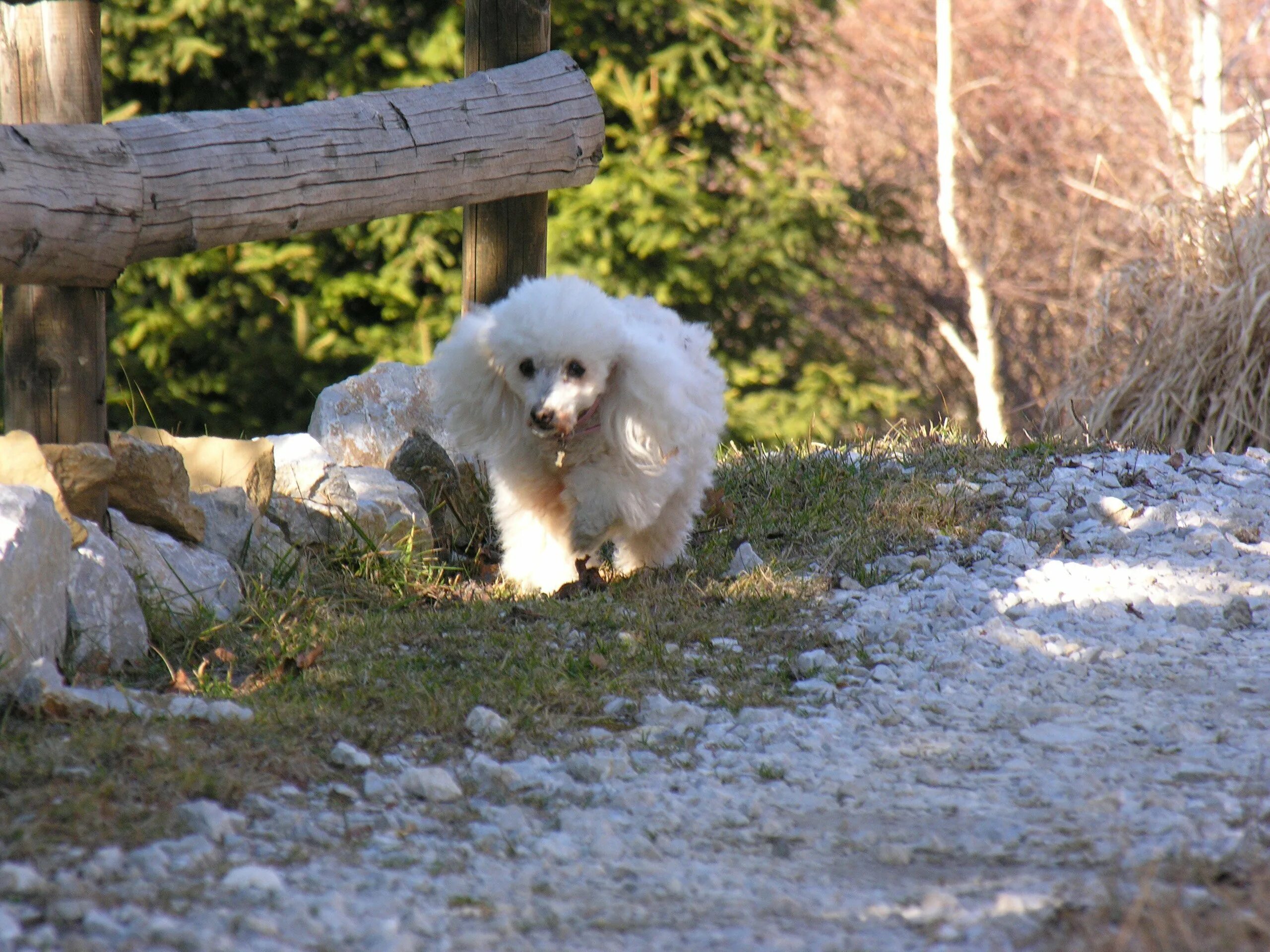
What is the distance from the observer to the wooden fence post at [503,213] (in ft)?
15.3

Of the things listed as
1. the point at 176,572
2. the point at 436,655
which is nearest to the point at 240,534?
the point at 176,572

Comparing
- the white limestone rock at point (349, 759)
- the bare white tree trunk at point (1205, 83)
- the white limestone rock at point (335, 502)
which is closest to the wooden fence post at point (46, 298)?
the white limestone rock at point (335, 502)

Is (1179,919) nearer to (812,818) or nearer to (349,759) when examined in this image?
(812,818)

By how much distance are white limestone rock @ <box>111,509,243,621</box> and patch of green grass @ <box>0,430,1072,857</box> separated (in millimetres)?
78

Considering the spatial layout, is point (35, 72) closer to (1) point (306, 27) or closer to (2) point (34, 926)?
(2) point (34, 926)

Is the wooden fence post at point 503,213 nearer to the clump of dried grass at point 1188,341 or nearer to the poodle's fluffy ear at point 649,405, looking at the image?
the poodle's fluffy ear at point 649,405

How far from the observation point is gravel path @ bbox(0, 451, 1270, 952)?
1918 mm

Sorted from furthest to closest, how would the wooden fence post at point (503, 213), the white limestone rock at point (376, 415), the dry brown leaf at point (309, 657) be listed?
1. the white limestone rock at point (376, 415)
2. the wooden fence post at point (503, 213)
3. the dry brown leaf at point (309, 657)

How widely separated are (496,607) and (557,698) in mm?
784

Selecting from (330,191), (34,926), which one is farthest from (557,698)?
(330,191)

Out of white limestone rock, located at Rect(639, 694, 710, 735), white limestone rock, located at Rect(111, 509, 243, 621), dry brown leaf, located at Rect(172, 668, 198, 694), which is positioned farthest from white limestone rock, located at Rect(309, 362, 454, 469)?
white limestone rock, located at Rect(639, 694, 710, 735)

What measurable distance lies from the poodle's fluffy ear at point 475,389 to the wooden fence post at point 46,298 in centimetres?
113

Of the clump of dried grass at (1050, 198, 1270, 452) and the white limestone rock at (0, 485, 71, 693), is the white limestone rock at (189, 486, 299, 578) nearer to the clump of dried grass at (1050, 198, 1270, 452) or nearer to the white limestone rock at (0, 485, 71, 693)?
the white limestone rock at (0, 485, 71, 693)

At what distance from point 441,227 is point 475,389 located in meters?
5.12
